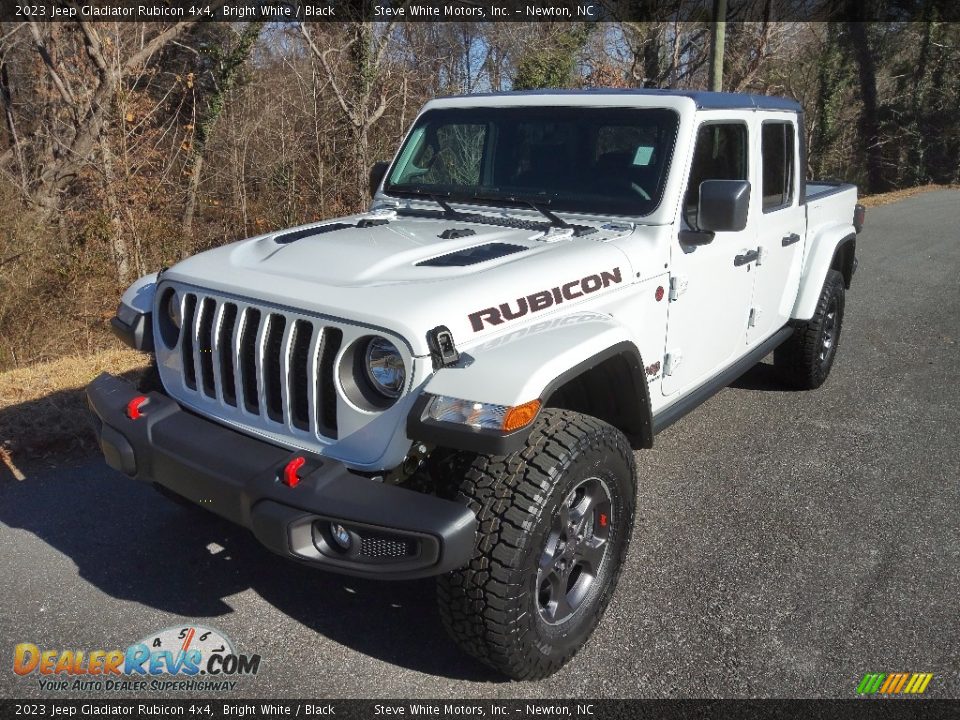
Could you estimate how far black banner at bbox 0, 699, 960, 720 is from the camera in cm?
259

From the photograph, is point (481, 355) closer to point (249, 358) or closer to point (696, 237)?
point (249, 358)

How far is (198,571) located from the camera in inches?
133

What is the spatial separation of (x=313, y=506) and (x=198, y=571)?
131 cm

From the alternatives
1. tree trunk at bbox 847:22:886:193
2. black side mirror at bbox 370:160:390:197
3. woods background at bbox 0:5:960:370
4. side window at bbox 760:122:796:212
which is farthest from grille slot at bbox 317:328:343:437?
tree trunk at bbox 847:22:886:193

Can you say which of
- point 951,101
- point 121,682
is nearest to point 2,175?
point 121,682

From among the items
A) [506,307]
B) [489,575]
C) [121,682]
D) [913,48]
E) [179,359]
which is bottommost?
[121,682]

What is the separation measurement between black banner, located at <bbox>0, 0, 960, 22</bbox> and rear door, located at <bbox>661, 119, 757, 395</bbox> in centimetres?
793

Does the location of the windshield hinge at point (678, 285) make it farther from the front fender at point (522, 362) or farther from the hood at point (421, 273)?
the front fender at point (522, 362)

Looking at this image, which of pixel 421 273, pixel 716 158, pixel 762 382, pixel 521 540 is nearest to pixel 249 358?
pixel 421 273

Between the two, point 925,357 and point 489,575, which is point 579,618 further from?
point 925,357

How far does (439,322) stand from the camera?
2.54 metres

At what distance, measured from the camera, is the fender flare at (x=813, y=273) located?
16.3 feet

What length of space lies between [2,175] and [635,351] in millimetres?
8484

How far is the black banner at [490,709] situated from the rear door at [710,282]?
4.68ft
